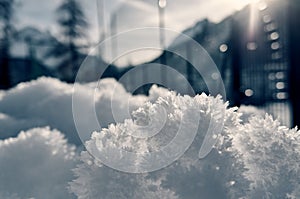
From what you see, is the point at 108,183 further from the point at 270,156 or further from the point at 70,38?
the point at 70,38

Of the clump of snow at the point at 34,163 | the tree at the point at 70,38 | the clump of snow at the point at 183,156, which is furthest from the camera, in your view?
the tree at the point at 70,38

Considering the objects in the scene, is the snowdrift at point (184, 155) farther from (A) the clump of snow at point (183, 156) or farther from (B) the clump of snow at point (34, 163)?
(B) the clump of snow at point (34, 163)

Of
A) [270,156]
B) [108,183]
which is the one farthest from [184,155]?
[270,156]

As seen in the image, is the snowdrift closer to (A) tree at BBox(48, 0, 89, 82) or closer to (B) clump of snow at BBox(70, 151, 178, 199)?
(B) clump of snow at BBox(70, 151, 178, 199)

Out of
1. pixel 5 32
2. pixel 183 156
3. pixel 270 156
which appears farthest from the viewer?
pixel 5 32

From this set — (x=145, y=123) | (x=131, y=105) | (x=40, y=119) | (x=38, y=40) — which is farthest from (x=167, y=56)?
(x=38, y=40)

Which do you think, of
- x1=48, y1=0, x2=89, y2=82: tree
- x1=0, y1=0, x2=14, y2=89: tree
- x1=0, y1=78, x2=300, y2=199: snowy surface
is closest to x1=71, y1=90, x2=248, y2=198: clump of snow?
x1=0, y1=78, x2=300, y2=199: snowy surface

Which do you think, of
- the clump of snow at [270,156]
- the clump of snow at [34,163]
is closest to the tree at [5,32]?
the clump of snow at [34,163]

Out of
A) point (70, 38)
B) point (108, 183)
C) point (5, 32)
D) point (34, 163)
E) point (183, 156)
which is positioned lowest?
point (108, 183)
